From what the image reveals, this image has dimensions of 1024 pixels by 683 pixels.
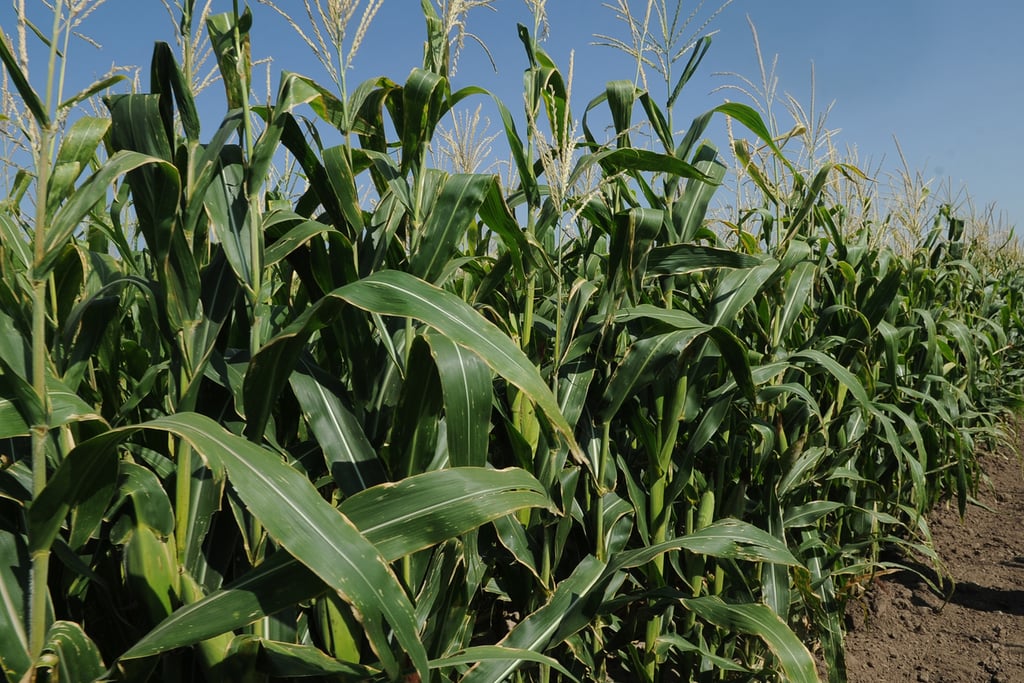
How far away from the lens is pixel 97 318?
1197mm

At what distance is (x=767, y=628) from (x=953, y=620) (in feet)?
5.69

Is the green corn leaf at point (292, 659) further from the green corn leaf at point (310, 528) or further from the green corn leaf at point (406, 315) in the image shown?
the green corn leaf at point (406, 315)

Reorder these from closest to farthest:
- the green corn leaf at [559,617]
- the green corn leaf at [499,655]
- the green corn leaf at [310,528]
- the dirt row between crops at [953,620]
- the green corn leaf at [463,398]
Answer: the green corn leaf at [310,528] < the green corn leaf at [463,398] < the green corn leaf at [499,655] < the green corn leaf at [559,617] < the dirt row between crops at [953,620]

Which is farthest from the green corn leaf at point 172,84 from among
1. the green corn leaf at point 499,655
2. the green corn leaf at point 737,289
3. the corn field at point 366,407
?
the green corn leaf at point 737,289

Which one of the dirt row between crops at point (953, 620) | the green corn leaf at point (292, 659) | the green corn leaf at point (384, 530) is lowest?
the dirt row between crops at point (953, 620)

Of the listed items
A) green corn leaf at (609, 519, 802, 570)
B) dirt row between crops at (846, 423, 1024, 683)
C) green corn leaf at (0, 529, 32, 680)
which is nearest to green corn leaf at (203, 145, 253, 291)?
green corn leaf at (0, 529, 32, 680)

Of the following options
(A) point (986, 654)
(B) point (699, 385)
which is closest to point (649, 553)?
(B) point (699, 385)

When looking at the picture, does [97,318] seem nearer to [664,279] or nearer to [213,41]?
[213,41]

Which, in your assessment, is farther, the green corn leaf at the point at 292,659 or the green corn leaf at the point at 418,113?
the green corn leaf at the point at 418,113

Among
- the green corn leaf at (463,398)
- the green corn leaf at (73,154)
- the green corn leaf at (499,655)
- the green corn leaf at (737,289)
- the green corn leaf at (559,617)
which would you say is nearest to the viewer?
the green corn leaf at (73,154)

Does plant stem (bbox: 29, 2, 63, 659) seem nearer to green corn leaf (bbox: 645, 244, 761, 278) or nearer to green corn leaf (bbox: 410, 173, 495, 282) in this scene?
green corn leaf (bbox: 410, 173, 495, 282)

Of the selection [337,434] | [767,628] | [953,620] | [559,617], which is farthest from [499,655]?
[953,620]

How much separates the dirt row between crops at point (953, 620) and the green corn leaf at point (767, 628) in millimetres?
1037

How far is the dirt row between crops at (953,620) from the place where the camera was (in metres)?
2.35
